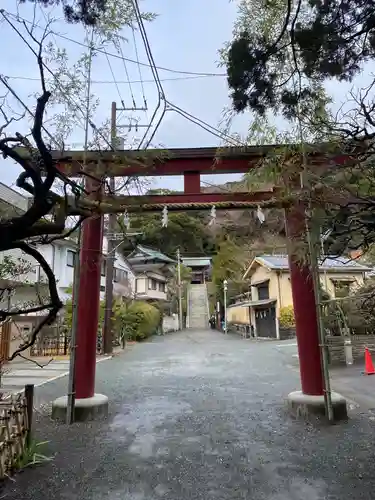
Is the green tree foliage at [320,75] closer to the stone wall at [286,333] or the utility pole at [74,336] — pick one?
the utility pole at [74,336]

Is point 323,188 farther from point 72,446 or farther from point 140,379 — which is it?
point 140,379

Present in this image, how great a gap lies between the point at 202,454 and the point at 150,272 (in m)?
26.9

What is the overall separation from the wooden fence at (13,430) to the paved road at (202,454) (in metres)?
0.18

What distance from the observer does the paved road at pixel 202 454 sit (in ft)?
10.1

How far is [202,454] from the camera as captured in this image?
152 inches

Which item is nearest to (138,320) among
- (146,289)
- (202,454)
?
(146,289)

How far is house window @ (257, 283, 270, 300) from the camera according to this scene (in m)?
21.3

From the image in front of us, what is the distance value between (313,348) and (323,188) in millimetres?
2653

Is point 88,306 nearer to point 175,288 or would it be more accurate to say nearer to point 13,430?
point 13,430

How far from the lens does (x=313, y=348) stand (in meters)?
5.20

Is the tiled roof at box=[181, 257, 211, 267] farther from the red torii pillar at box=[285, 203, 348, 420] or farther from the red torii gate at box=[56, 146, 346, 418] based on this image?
the red torii pillar at box=[285, 203, 348, 420]

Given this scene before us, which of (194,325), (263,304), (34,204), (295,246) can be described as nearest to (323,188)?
(295,246)

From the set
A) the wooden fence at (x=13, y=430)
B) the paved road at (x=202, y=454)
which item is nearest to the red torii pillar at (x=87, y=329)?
the paved road at (x=202, y=454)

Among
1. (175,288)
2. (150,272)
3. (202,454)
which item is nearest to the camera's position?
(202,454)
